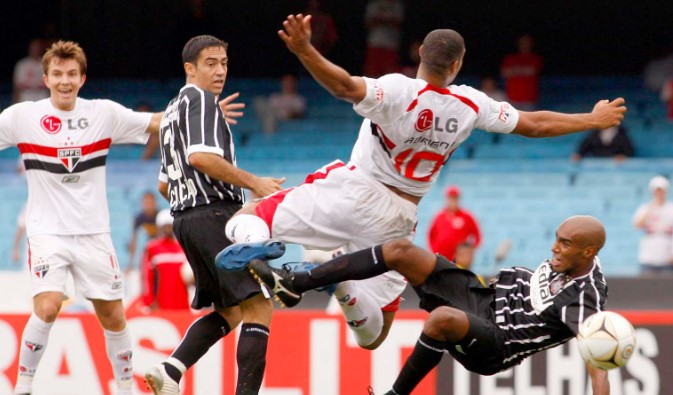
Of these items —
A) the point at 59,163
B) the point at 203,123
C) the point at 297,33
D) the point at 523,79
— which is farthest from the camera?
the point at 523,79

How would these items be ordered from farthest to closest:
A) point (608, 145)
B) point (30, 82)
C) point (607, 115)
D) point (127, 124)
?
point (30, 82) < point (608, 145) < point (127, 124) < point (607, 115)

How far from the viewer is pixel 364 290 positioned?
7984mm

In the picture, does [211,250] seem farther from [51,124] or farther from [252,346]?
[51,124]

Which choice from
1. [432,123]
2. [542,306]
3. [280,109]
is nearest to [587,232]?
[542,306]

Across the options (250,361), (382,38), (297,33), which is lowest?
(250,361)

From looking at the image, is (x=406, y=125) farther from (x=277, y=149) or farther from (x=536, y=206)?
(x=277, y=149)

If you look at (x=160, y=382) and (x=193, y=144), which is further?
(x=160, y=382)

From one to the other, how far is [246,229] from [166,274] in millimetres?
5815

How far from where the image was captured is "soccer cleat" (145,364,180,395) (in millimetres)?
7273

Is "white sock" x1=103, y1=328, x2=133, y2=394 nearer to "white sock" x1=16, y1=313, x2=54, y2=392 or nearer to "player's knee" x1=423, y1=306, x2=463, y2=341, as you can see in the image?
"white sock" x1=16, y1=313, x2=54, y2=392

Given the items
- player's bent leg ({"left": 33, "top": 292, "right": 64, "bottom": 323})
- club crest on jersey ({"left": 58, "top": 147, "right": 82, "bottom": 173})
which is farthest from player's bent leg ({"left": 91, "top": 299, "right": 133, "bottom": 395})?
club crest on jersey ({"left": 58, "top": 147, "right": 82, "bottom": 173})

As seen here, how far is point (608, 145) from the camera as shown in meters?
16.9

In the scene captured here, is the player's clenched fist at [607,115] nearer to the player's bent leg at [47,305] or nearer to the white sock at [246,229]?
the white sock at [246,229]

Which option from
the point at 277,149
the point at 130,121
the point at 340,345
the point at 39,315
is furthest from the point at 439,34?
the point at 277,149
